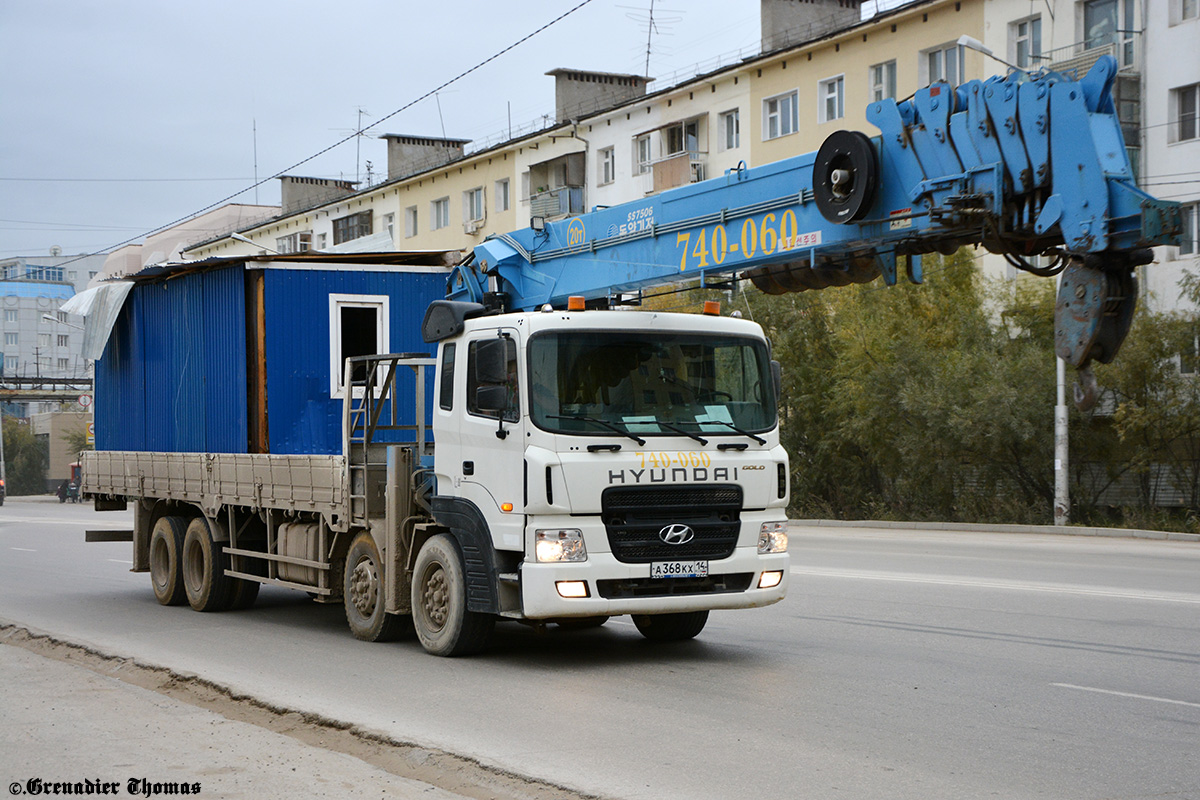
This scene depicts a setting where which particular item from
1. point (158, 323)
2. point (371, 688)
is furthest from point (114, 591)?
point (371, 688)

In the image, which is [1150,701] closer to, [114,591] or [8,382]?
[114,591]

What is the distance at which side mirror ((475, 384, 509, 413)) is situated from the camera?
9.39 meters

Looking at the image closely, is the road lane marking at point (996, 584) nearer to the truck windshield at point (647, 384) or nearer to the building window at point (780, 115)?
the truck windshield at point (647, 384)

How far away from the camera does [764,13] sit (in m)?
38.3

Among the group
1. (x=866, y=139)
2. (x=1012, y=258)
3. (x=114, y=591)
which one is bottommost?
(x=114, y=591)

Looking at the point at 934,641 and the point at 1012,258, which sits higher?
the point at 1012,258

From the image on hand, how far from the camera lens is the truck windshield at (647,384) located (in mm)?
9391

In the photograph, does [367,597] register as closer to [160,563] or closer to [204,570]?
[204,570]

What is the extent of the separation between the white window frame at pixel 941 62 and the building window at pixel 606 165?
13359mm

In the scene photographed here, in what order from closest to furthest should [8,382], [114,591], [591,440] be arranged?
[591,440], [114,591], [8,382]

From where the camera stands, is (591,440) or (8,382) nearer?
(591,440)

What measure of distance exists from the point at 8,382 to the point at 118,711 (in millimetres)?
89840

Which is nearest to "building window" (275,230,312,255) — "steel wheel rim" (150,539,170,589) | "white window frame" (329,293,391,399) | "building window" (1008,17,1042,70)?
"building window" (1008,17,1042,70)

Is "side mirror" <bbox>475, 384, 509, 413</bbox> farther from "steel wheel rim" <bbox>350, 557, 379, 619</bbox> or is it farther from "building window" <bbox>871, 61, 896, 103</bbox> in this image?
"building window" <bbox>871, 61, 896, 103</bbox>
